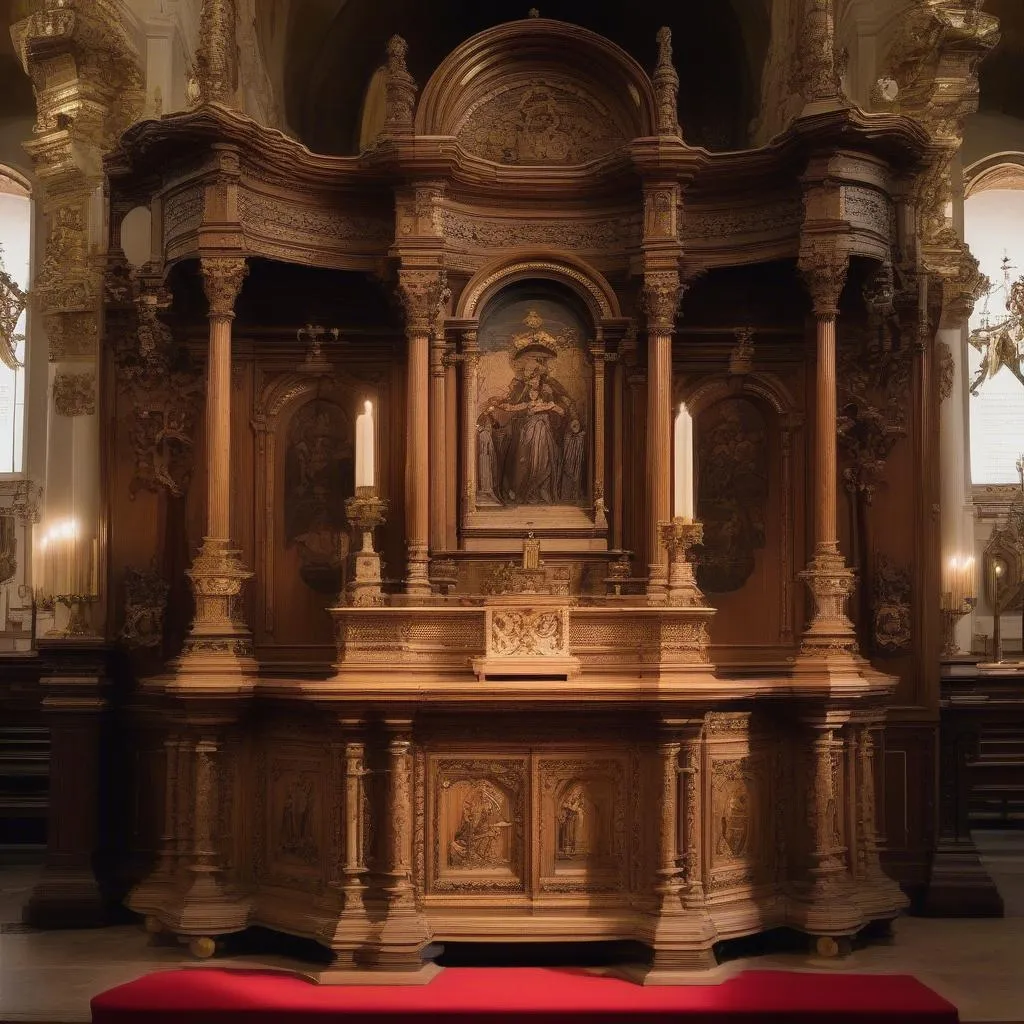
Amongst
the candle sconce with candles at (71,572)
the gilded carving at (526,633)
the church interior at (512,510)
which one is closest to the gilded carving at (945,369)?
the church interior at (512,510)

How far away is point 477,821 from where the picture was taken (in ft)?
23.0

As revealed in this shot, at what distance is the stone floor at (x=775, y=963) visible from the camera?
6328 millimetres

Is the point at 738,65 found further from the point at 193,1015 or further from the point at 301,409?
the point at 193,1015

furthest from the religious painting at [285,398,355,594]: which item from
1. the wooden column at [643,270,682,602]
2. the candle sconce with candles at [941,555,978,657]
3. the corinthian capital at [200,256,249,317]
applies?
the candle sconce with candles at [941,555,978,657]

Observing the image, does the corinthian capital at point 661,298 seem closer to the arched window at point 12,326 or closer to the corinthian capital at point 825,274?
the corinthian capital at point 825,274

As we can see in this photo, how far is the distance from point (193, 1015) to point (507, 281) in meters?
4.41

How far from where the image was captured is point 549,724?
7.01 metres

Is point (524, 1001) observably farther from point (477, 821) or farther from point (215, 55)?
point (215, 55)

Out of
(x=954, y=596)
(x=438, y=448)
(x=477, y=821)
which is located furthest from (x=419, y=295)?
(x=954, y=596)

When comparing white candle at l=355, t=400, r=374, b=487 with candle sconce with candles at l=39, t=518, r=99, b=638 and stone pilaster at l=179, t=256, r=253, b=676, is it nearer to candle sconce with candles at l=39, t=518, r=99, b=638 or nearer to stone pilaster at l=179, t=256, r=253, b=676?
stone pilaster at l=179, t=256, r=253, b=676

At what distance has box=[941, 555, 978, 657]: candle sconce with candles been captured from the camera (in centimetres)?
1094

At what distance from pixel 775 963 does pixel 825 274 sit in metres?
3.51

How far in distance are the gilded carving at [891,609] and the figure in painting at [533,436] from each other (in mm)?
1778

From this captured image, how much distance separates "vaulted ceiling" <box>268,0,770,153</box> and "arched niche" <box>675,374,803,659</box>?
204 centimetres
